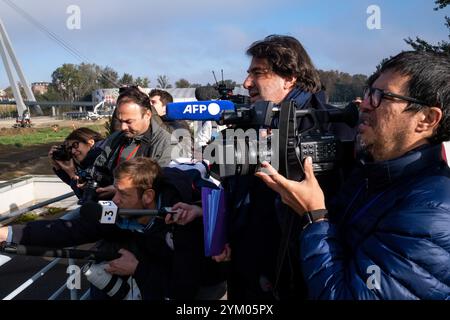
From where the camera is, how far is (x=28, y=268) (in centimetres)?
463

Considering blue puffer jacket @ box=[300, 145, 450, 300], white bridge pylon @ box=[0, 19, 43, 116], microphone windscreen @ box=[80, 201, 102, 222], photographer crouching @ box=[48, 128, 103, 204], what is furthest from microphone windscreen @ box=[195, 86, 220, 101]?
white bridge pylon @ box=[0, 19, 43, 116]

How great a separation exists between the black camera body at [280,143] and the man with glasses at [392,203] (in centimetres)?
6

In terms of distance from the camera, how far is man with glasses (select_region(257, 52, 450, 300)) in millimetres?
1039

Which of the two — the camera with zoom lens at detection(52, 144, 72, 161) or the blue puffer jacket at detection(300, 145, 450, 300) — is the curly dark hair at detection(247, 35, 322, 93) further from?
the camera with zoom lens at detection(52, 144, 72, 161)

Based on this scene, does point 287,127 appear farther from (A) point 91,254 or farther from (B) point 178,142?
(B) point 178,142

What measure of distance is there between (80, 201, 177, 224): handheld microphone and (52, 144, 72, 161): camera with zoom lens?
1.69 meters

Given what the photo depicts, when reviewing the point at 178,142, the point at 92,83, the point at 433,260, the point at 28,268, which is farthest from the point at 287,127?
the point at 92,83

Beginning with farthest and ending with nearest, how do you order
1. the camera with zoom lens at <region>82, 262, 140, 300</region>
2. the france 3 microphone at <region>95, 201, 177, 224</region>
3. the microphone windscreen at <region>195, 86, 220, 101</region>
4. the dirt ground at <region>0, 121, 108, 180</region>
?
the dirt ground at <region>0, 121, 108, 180</region>, the microphone windscreen at <region>195, 86, 220, 101</region>, the camera with zoom lens at <region>82, 262, 140, 300</region>, the france 3 microphone at <region>95, 201, 177, 224</region>

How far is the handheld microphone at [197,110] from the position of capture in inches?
54.7

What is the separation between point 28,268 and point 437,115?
4.69 meters

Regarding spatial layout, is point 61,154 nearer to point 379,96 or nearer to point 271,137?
point 271,137

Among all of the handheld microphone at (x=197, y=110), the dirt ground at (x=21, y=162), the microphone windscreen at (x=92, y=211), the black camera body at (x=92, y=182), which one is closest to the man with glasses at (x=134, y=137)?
the black camera body at (x=92, y=182)

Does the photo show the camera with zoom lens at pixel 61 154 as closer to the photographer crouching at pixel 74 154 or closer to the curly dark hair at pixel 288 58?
the photographer crouching at pixel 74 154

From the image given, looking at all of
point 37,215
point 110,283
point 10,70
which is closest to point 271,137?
point 110,283
